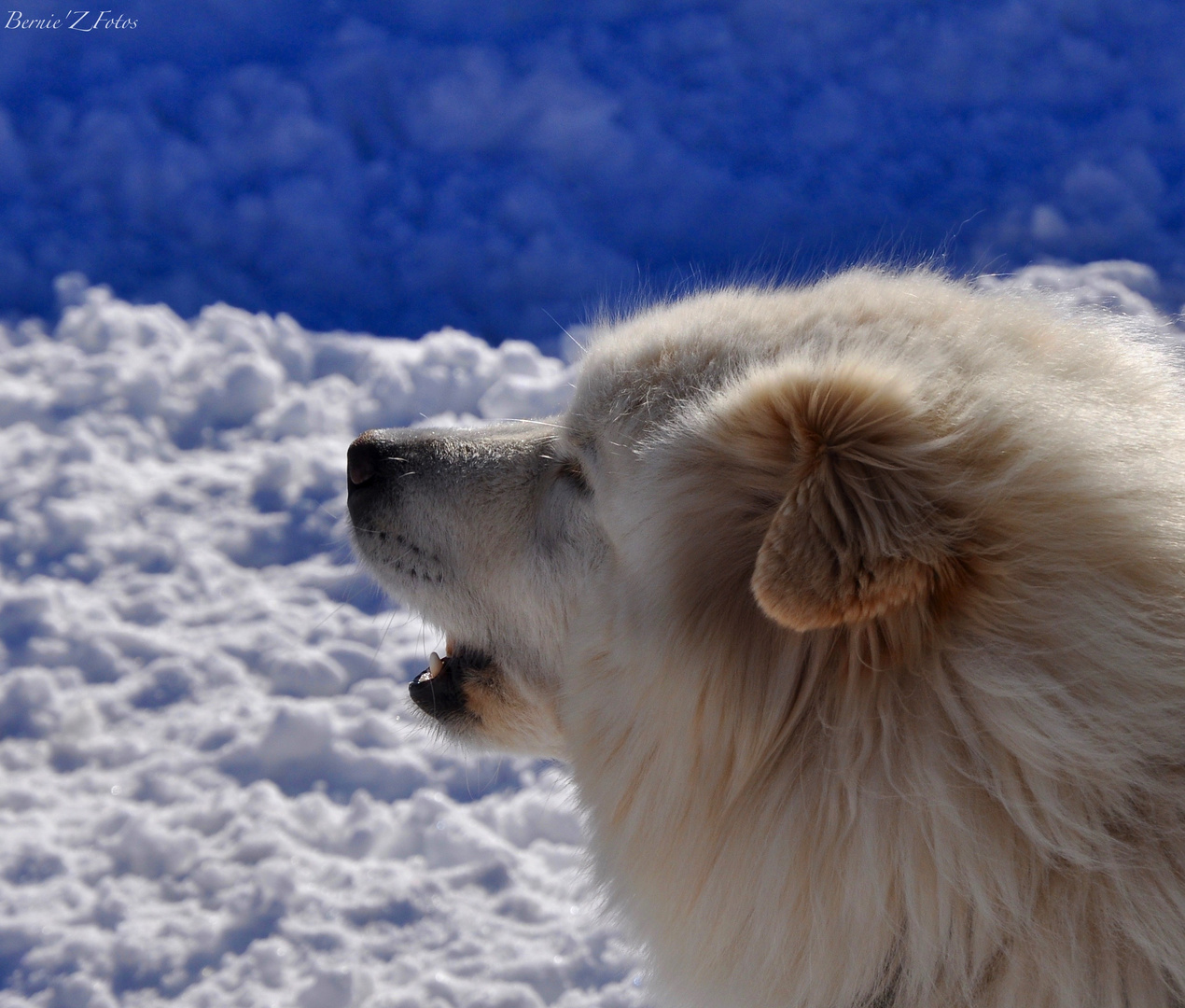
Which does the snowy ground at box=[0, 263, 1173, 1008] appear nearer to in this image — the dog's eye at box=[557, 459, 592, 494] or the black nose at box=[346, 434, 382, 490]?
the black nose at box=[346, 434, 382, 490]

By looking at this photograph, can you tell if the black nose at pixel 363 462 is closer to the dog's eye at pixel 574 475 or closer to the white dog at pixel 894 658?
the dog's eye at pixel 574 475

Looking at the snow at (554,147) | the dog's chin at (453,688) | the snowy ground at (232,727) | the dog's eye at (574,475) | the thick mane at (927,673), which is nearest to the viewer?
the thick mane at (927,673)

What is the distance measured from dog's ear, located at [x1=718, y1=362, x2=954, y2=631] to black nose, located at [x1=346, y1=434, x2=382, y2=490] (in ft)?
3.92

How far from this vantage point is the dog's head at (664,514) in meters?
1.43

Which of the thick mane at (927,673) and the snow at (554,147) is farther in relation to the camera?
the snow at (554,147)

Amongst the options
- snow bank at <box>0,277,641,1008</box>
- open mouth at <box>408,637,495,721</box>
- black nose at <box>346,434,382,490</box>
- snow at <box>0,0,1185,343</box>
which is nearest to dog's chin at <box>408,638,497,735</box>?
open mouth at <box>408,637,495,721</box>

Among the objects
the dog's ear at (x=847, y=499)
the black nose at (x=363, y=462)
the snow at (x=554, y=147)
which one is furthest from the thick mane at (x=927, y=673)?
the snow at (x=554, y=147)

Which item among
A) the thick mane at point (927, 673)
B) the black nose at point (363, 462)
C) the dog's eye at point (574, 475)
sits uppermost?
the black nose at point (363, 462)

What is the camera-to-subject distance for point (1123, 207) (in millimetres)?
6684

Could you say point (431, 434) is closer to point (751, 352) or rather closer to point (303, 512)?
point (751, 352)

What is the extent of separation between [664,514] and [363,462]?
3.29ft

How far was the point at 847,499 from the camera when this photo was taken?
144 cm

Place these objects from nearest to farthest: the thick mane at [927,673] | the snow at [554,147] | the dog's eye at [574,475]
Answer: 1. the thick mane at [927,673]
2. the dog's eye at [574,475]
3. the snow at [554,147]

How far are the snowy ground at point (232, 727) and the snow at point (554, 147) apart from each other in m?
0.80
